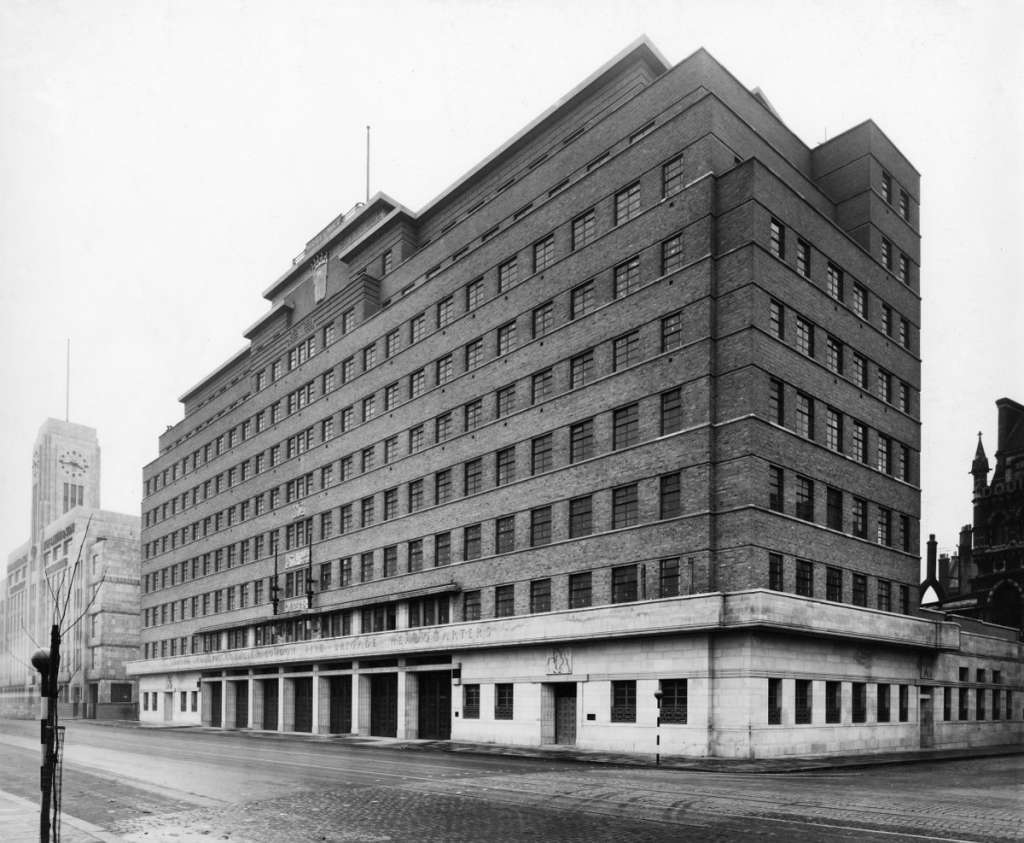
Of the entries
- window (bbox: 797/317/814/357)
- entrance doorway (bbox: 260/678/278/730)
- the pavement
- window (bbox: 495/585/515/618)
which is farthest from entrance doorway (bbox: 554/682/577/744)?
entrance doorway (bbox: 260/678/278/730)

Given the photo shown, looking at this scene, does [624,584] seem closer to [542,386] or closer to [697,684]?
[697,684]

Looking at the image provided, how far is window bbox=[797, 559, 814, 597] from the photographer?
1497 inches

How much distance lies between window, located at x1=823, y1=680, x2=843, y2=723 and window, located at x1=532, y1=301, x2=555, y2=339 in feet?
62.6

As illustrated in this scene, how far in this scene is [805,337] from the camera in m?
40.6

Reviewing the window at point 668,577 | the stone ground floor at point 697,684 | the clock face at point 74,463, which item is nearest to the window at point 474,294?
the stone ground floor at point 697,684

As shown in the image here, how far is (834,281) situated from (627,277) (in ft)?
30.8

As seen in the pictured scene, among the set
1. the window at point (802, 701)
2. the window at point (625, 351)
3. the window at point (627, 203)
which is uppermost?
the window at point (627, 203)

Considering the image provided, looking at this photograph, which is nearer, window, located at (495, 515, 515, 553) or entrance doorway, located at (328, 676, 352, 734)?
window, located at (495, 515, 515, 553)

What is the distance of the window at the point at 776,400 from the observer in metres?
37.8

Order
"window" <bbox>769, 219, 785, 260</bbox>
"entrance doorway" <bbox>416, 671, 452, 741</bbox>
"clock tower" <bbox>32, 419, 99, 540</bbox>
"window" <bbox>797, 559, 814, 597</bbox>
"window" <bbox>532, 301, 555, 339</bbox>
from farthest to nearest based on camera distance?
"clock tower" <bbox>32, 419, 99, 540</bbox> < "entrance doorway" <bbox>416, 671, 452, 741</bbox> < "window" <bbox>532, 301, 555, 339</bbox> < "window" <bbox>769, 219, 785, 260</bbox> < "window" <bbox>797, 559, 814, 597</bbox>

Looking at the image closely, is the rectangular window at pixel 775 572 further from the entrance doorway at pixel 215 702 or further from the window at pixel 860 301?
the entrance doorway at pixel 215 702

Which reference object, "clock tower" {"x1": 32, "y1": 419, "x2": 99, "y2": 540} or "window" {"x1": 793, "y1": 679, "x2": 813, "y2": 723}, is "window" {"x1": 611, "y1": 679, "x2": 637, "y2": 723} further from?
Answer: "clock tower" {"x1": 32, "y1": 419, "x2": 99, "y2": 540}

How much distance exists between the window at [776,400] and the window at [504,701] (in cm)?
1629

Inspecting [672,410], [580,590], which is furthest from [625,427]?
[580,590]
